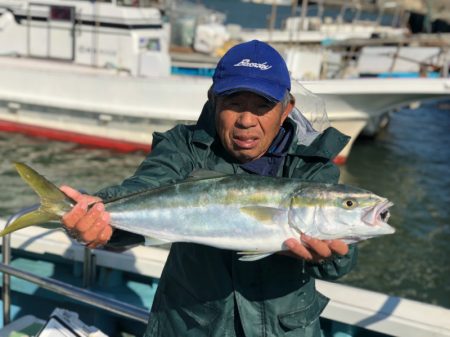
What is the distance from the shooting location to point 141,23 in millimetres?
14641

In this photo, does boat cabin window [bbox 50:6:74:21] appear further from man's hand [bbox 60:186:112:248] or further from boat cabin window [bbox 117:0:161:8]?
man's hand [bbox 60:186:112:248]

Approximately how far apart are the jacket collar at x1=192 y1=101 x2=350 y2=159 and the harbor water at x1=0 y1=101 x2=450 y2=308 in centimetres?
652

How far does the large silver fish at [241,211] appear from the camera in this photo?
2.00 meters

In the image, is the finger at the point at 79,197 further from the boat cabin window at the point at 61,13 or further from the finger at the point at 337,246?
the boat cabin window at the point at 61,13

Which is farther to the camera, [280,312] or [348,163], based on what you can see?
[348,163]

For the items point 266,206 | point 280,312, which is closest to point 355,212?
point 266,206

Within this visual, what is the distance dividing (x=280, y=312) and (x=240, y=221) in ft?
1.19

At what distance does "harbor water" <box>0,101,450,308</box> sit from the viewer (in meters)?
8.69

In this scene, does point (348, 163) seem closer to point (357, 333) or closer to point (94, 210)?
point (357, 333)

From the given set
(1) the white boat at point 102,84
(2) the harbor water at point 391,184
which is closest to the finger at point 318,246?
(2) the harbor water at point 391,184

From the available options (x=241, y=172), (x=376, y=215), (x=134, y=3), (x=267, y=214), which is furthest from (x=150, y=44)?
(x=376, y=215)

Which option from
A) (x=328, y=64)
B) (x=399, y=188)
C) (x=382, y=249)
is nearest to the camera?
(x=382, y=249)

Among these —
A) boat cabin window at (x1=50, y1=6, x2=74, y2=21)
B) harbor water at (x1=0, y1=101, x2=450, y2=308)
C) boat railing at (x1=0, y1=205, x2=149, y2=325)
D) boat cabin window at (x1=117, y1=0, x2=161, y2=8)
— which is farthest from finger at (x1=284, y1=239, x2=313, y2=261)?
boat cabin window at (x1=117, y1=0, x2=161, y2=8)

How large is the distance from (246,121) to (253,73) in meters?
0.17
